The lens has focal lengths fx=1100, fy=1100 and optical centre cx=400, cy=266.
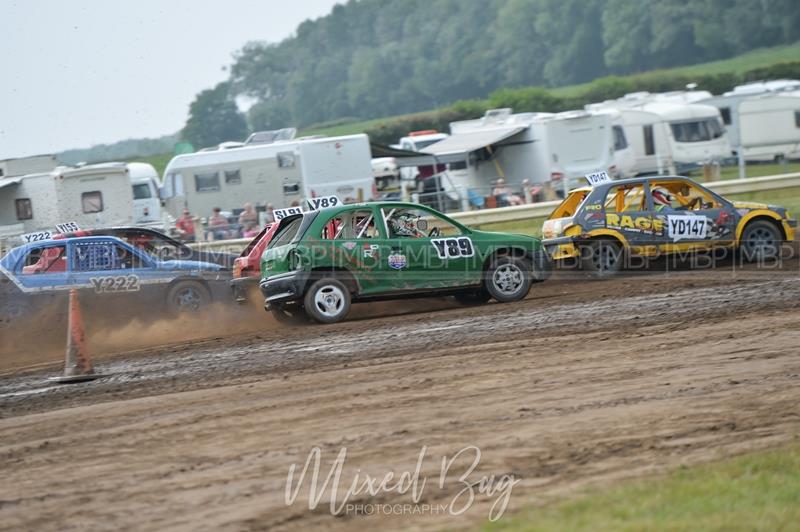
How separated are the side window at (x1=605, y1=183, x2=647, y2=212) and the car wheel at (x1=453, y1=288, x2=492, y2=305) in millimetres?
2476

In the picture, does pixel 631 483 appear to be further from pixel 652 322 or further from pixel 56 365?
pixel 56 365

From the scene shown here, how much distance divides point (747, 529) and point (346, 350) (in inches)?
241

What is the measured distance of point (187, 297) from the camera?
1584 cm

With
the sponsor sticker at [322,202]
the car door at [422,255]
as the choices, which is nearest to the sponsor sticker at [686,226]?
the car door at [422,255]

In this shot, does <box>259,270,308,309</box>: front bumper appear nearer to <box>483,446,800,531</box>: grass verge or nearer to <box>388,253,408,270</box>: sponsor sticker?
<box>388,253,408,270</box>: sponsor sticker

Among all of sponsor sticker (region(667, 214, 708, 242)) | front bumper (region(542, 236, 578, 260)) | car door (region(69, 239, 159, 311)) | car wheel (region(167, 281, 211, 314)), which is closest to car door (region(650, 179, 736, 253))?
sponsor sticker (region(667, 214, 708, 242))

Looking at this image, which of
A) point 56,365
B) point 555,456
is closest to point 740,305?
point 555,456

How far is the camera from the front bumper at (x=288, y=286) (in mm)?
12938

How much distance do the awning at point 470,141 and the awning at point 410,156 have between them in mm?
144

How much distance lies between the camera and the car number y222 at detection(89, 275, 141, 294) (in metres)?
15.4

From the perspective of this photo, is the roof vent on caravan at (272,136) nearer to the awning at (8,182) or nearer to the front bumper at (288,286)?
the awning at (8,182)

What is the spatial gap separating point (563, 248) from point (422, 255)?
2840mm

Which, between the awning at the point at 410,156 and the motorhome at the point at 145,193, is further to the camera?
the motorhome at the point at 145,193

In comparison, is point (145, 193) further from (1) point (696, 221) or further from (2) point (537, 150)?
(1) point (696, 221)
